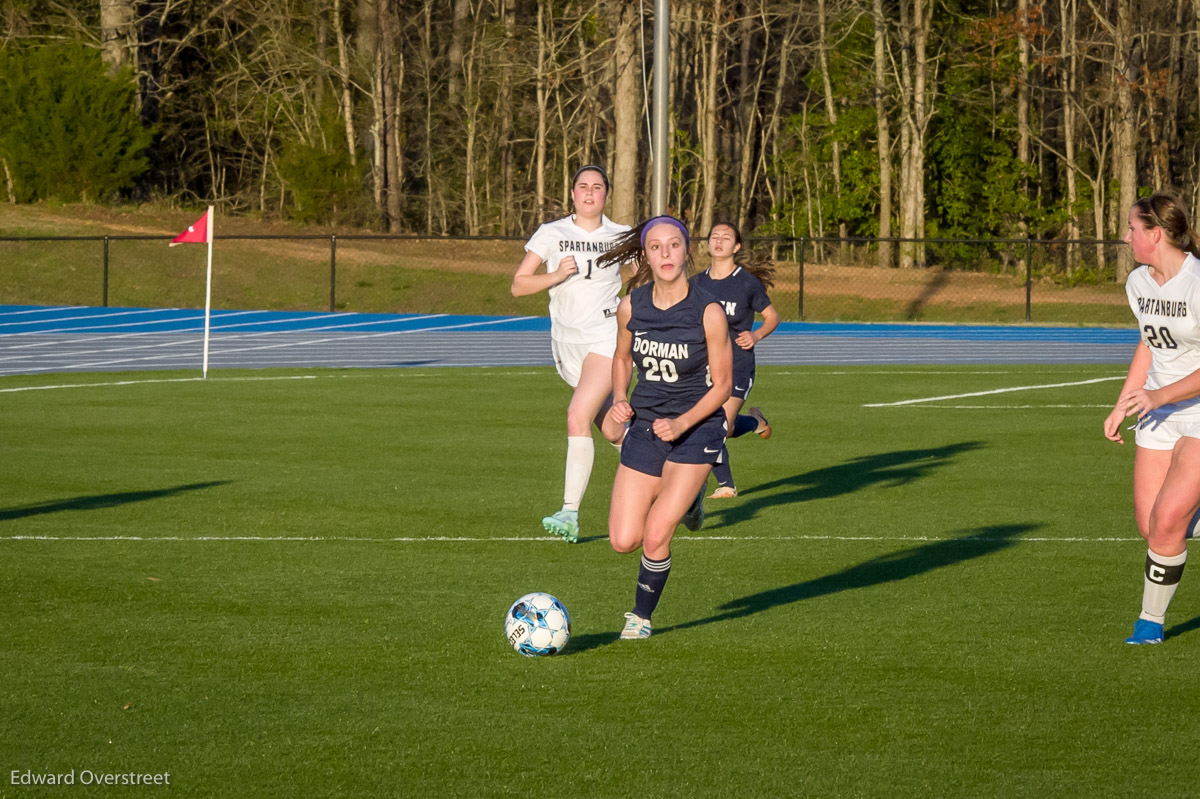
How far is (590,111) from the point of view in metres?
51.4

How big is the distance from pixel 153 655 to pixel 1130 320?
1270 inches

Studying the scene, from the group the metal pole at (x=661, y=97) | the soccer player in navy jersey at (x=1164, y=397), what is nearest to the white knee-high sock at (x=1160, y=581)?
the soccer player in navy jersey at (x=1164, y=397)

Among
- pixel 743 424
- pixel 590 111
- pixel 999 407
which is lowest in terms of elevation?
pixel 999 407

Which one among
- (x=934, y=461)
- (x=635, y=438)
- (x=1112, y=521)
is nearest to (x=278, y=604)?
(x=635, y=438)

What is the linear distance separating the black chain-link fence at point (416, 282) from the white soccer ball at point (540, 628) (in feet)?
94.1

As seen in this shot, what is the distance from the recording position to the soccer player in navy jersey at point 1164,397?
6402 millimetres

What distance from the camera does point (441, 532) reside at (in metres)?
9.36

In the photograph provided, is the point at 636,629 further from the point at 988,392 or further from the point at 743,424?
the point at 988,392

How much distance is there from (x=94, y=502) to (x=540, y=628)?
16.8 ft

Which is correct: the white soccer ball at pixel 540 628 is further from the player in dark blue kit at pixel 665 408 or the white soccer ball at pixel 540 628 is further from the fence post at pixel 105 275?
the fence post at pixel 105 275

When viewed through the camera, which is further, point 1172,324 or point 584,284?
point 584,284

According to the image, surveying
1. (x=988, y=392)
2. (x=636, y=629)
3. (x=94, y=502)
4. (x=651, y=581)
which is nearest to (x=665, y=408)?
(x=651, y=581)

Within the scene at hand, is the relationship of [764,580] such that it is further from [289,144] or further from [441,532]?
[289,144]

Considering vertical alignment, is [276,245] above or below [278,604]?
above
